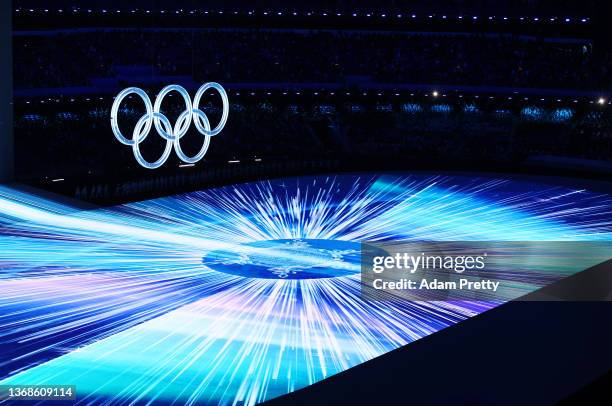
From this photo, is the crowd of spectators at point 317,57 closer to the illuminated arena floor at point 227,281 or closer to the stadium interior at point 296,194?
the stadium interior at point 296,194

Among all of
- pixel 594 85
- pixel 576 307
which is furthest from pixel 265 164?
pixel 576 307

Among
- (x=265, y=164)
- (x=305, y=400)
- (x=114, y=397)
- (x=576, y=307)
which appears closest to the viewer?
(x=305, y=400)

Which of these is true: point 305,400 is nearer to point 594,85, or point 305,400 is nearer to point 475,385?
point 475,385

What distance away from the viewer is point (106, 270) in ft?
51.9

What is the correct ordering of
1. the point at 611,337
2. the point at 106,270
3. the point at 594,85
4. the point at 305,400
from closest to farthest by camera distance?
the point at 305,400
the point at 611,337
the point at 106,270
the point at 594,85

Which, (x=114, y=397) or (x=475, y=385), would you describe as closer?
(x=475, y=385)

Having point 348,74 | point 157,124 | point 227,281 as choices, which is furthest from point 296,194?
point 348,74

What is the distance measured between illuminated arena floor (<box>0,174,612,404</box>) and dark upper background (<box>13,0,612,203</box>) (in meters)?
6.48

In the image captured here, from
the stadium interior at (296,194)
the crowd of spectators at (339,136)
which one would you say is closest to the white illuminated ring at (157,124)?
the stadium interior at (296,194)

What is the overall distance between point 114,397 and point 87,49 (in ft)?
94.7

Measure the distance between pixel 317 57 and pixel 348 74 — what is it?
86.4 inches

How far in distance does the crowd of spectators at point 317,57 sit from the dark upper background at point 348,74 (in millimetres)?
75

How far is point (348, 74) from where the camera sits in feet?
128

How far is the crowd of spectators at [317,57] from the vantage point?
35.5 metres
